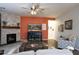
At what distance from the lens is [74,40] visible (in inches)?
66.8

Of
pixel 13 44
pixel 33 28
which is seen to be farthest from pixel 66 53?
pixel 13 44

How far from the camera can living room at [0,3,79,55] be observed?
162 cm

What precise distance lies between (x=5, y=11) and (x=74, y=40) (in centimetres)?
113

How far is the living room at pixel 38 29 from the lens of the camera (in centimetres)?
162

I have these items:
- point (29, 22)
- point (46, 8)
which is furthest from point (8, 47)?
point (46, 8)

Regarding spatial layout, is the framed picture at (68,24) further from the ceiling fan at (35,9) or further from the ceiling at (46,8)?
the ceiling fan at (35,9)

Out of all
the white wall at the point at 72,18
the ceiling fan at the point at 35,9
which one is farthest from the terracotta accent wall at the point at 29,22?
the white wall at the point at 72,18

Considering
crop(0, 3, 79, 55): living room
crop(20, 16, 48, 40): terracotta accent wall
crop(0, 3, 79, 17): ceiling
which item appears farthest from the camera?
crop(20, 16, 48, 40): terracotta accent wall

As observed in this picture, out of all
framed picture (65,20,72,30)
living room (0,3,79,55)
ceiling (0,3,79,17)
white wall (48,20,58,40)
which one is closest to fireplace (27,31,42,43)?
living room (0,3,79,55)

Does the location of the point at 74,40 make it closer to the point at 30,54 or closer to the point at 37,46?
the point at 37,46

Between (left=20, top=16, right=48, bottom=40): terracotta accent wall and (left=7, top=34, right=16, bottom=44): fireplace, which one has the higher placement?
(left=20, top=16, right=48, bottom=40): terracotta accent wall

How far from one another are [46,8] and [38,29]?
1.34 ft

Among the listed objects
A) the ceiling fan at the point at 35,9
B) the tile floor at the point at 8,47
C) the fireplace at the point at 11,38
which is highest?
the ceiling fan at the point at 35,9

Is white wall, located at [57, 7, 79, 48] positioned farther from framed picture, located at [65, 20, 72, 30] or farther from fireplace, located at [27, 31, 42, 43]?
fireplace, located at [27, 31, 42, 43]
